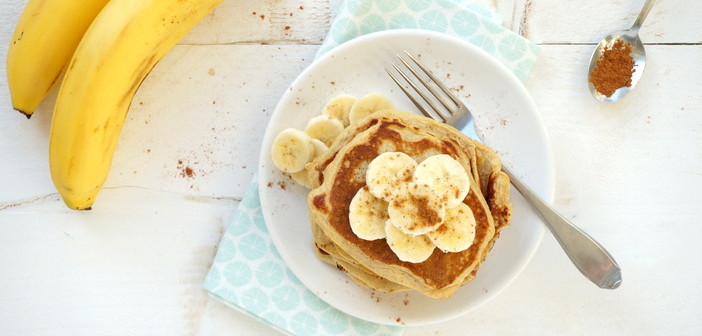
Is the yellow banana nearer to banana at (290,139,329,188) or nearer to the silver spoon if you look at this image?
banana at (290,139,329,188)

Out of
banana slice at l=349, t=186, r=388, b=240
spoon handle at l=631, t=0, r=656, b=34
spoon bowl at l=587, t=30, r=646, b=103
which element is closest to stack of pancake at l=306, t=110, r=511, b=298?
banana slice at l=349, t=186, r=388, b=240

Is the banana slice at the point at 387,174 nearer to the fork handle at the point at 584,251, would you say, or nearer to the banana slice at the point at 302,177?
the banana slice at the point at 302,177

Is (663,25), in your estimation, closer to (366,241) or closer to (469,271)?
(469,271)

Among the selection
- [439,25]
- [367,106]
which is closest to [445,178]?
[367,106]

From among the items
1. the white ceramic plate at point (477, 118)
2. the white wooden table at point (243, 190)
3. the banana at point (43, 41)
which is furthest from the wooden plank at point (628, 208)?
the banana at point (43, 41)

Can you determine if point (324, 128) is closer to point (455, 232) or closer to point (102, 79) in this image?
point (455, 232)

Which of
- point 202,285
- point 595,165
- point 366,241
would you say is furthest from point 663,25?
point 202,285
